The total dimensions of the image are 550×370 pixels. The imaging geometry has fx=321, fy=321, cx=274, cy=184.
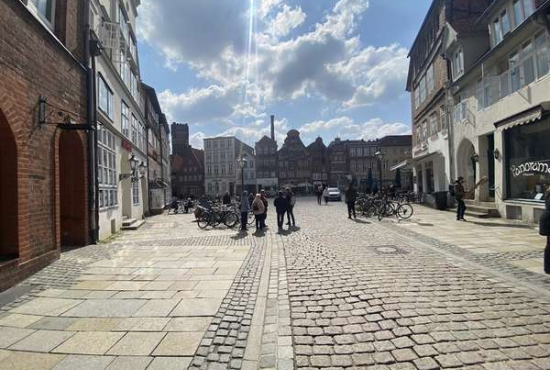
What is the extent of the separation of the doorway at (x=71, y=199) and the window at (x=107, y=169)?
1.22 m

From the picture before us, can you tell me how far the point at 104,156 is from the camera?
454 inches

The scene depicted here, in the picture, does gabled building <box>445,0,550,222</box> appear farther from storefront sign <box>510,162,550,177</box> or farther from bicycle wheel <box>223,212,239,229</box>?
bicycle wheel <box>223,212,239,229</box>

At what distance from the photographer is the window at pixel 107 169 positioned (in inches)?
432

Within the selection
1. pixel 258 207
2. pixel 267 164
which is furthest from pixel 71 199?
pixel 267 164

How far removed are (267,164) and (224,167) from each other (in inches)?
395

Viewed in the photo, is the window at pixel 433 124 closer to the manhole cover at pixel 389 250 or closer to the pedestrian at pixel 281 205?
the pedestrian at pixel 281 205

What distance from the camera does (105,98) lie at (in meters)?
Answer: 11.9

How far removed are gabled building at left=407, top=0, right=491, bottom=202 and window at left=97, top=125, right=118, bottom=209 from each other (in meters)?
17.9

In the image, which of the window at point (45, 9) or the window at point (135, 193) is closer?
the window at point (45, 9)

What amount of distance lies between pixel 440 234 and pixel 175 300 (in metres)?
8.81

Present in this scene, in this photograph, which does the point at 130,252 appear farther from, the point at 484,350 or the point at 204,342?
the point at 484,350

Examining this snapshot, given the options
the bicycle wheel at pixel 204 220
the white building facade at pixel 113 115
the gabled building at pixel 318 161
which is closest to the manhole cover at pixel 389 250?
the bicycle wheel at pixel 204 220

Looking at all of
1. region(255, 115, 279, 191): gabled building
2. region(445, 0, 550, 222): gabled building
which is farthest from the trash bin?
region(255, 115, 279, 191): gabled building

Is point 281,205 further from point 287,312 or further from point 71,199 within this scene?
point 287,312
